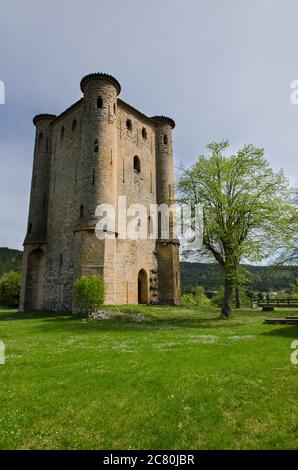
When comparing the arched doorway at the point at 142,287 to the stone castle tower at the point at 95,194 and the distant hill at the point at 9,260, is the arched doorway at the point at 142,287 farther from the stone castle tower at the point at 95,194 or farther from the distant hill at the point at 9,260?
the distant hill at the point at 9,260

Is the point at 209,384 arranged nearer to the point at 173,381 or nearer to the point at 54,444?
the point at 173,381

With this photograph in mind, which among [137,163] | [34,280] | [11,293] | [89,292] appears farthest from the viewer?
[11,293]

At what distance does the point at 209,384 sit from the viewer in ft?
22.4

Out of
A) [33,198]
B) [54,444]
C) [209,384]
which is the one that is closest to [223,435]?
[209,384]

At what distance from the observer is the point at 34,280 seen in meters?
31.0

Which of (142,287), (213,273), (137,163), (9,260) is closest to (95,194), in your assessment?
(137,163)

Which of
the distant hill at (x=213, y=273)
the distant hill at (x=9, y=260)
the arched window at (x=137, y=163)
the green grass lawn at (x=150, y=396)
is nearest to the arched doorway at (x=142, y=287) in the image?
the distant hill at (x=213, y=273)

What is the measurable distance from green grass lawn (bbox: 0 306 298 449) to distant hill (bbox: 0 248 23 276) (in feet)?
208

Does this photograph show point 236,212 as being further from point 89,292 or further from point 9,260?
point 9,260

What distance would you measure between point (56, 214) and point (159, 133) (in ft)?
46.4

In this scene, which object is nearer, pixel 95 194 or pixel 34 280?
pixel 95 194

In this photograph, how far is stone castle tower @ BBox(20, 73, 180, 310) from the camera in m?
24.9

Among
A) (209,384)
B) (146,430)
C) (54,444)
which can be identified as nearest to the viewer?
(54,444)

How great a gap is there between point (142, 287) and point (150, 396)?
78.0 ft
